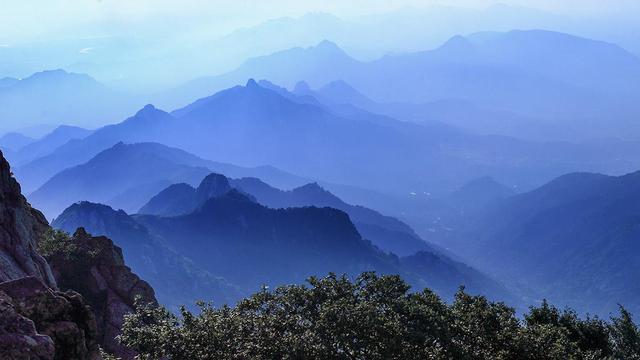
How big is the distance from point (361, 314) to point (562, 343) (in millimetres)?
16246

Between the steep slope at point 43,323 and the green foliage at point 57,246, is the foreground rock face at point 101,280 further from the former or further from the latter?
the steep slope at point 43,323

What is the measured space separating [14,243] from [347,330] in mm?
32839

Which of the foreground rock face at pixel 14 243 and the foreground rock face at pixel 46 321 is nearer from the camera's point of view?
the foreground rock face at pixel 46 321

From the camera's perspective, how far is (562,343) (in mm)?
43688

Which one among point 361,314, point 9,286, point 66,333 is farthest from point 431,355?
point 9,286

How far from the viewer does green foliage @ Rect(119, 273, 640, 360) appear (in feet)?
123

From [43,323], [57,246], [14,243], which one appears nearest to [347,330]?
[43,323]

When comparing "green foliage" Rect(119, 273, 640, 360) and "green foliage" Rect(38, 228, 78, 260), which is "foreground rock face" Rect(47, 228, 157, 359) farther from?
"green foliage" Rect(119, 273, 640, 360)

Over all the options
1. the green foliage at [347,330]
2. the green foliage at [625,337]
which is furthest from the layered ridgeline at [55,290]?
the green foliage at [625,337]

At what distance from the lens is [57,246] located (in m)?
72.7

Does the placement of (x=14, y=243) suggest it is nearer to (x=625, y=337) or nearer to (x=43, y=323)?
(x=43, y=323)

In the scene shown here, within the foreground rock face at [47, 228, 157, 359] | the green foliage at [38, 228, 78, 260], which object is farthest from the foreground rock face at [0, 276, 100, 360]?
the green foliage at [38, 228, 78, 260]

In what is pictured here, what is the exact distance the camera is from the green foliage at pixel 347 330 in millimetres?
37469

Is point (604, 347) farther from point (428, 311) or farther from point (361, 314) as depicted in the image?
point (361, 314)
